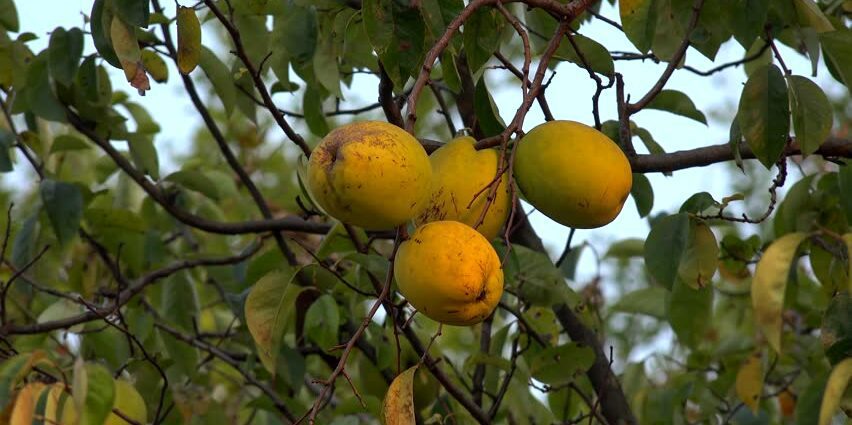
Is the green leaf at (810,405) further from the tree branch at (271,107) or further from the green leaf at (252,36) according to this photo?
the green leaf at (252,36)

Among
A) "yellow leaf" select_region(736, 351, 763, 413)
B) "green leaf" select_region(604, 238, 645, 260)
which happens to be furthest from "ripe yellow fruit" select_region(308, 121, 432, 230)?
"green leaf" select_region(604, 238, 645, 260)

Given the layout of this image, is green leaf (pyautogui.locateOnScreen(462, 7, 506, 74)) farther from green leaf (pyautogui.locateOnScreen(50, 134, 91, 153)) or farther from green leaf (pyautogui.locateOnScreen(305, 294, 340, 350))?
green leaf (pyautogui.locateOnScreen(50, 134, 91, 153))

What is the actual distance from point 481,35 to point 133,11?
52 cm

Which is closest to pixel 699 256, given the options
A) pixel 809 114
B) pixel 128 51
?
pixel 809 114

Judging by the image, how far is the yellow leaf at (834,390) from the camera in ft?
3.93

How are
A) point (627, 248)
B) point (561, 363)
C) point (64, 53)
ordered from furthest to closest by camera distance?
1. point (627, 248)
2. point (64, 53)
3. point (561, 363)

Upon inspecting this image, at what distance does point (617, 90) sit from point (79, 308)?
1323 mm

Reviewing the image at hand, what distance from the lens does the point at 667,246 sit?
1808 mm

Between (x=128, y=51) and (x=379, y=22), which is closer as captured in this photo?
(x=379, y=22)

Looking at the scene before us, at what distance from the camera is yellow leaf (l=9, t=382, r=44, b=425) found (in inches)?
54.5

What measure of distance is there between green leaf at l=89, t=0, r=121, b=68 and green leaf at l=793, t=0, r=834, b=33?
1.11 m

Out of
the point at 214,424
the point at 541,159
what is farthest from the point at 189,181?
the point at 541,159

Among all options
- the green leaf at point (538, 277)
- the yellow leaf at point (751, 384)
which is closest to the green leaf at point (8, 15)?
the green leaf at point (538, 277)

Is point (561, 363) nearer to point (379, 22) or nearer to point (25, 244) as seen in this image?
point (379, 22)
